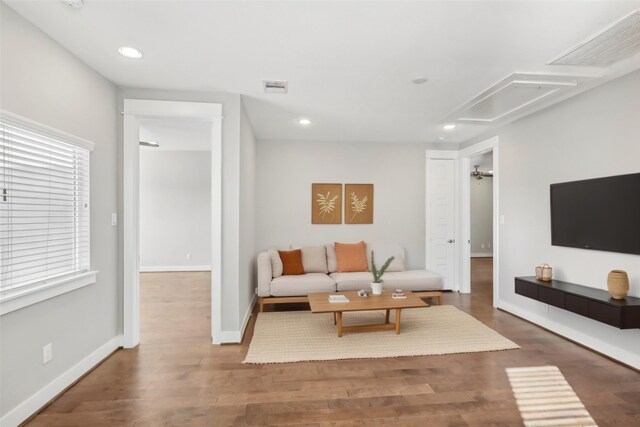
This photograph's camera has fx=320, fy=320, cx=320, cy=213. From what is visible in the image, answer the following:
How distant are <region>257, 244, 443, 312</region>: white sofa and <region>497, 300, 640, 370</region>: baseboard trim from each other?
3.34 ft

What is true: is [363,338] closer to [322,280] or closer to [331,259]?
[322,280]

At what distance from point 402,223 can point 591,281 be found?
282 cm

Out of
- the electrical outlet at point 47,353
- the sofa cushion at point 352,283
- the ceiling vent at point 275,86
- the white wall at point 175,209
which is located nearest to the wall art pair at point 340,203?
the sofa cushion at point 352,283

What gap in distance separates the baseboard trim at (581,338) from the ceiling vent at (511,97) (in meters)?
2.47

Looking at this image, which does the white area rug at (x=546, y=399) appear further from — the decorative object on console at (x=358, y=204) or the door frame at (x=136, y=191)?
the decorative object on console at (x=358, y=204)

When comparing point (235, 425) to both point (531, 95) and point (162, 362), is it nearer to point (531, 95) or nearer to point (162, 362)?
point (162, 362)

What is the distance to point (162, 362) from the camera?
114 inches

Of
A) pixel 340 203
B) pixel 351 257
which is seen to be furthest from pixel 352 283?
pixel 340 203

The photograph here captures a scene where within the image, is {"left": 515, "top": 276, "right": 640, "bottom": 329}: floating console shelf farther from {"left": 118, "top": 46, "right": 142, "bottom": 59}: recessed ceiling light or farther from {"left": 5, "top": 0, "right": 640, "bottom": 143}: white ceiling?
{"left": 118, "top": 46, "right": 142, "bottom": 59}: recessed ceiling light

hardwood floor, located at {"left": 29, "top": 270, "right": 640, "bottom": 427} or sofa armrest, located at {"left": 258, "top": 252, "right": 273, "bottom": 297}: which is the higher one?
sofa armrest, located at {"left": 258, "top": 252, "right": 273, "bottom": 297}

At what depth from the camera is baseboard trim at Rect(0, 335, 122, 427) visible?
199 cm

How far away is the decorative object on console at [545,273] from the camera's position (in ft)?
11.5

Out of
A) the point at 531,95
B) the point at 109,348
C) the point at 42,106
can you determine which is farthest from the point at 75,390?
the point at 531,95

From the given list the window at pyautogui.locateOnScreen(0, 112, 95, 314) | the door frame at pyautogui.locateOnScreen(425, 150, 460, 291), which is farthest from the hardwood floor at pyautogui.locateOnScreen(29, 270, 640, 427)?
the door frame at pyautogui.locateOnScreen(425, 150, 460, 291)
